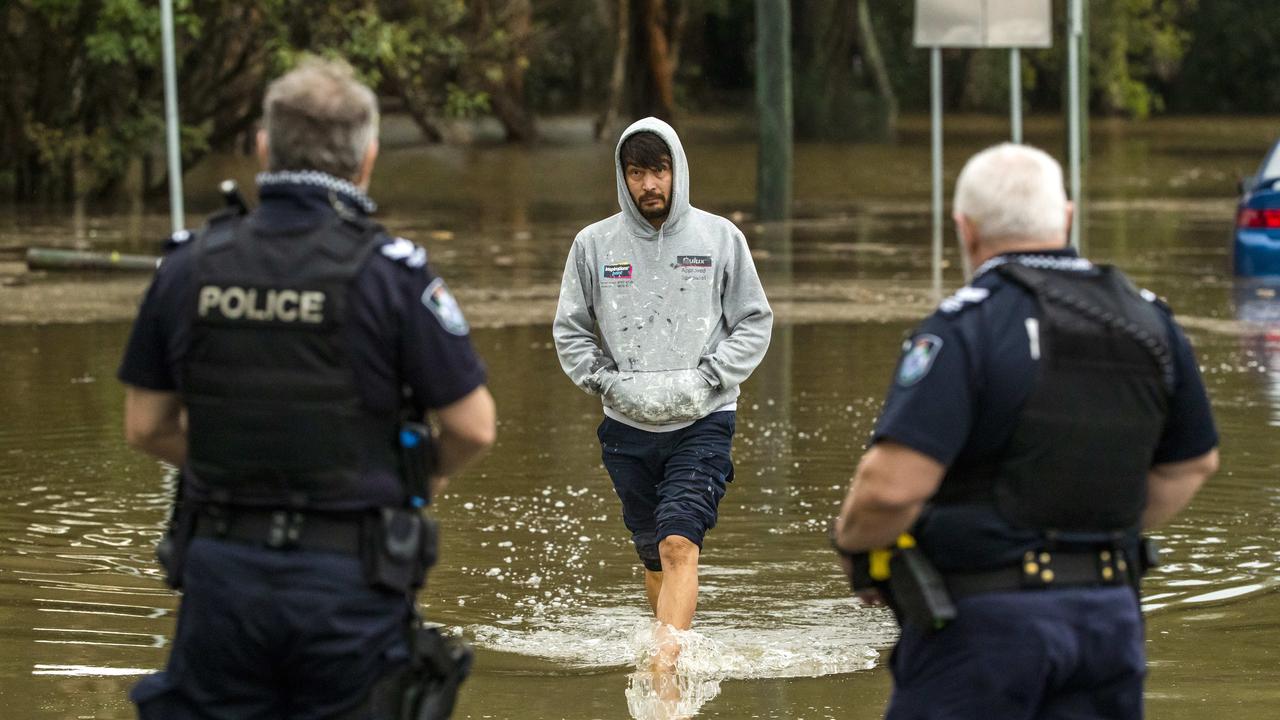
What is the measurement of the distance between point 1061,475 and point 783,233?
18544mm

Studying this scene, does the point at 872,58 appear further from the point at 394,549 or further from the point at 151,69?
the point at 394,549

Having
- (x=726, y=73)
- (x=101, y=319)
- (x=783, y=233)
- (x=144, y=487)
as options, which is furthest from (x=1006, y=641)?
(x=726, y=73)

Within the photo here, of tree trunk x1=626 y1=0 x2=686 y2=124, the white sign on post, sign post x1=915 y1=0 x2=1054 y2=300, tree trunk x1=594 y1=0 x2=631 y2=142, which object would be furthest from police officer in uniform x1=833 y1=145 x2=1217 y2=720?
tree trunk x1=594 y1=0 x2=631 y2=142

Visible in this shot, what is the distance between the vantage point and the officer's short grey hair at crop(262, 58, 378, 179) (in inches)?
150

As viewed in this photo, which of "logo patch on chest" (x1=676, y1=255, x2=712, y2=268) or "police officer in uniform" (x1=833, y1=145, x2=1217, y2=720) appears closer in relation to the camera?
"police officer in uniform" (x1=833, y1=145, x2=1217, y2=720)

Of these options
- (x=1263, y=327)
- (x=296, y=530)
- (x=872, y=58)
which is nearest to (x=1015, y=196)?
(x=296, y=530)

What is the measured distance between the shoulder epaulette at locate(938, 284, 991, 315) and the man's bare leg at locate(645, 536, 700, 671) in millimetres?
2509

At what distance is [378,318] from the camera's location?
3.74 m

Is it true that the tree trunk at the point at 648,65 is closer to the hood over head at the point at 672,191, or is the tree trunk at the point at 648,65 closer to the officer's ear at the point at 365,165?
the hood over head at the point at 672,191

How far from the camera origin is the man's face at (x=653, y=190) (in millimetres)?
6301

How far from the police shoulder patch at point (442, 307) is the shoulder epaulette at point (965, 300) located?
85cm

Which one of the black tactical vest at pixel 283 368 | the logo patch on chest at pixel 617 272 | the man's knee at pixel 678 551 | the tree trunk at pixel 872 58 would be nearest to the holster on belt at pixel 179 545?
the black tactical vest at pixel 283 368

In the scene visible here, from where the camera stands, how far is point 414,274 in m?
3.79

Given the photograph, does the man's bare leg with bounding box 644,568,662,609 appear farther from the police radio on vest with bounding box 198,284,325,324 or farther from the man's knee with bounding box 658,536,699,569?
the police radio on vest with bounding box 198,284,325,324
